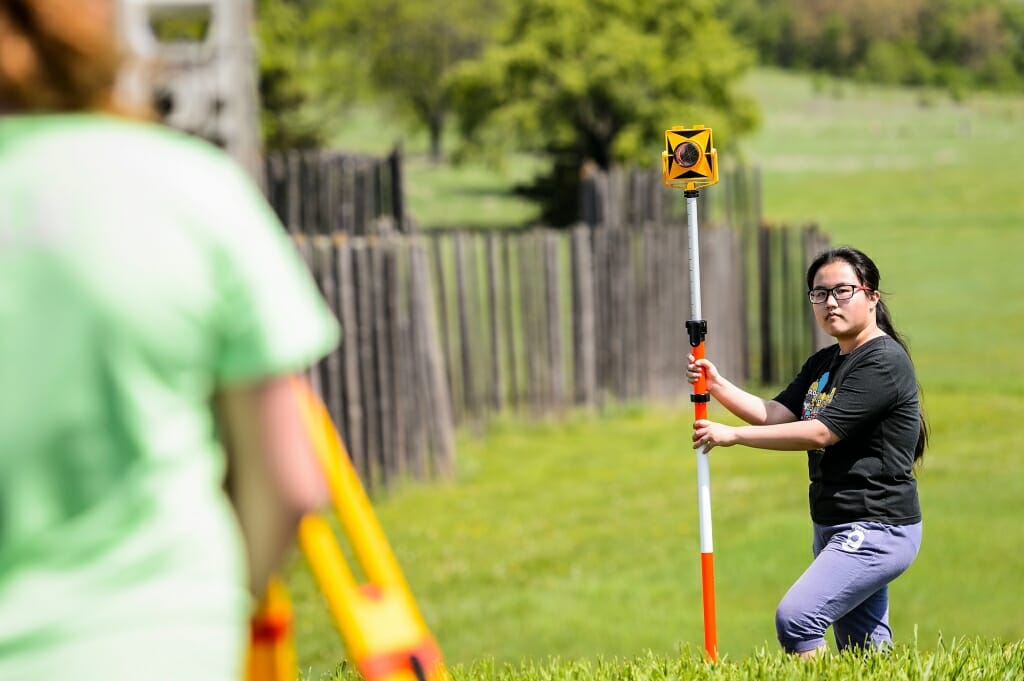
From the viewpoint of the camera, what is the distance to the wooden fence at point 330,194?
1470 cm

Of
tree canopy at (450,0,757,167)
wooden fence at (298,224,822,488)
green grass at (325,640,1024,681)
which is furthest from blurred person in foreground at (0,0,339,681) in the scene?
tree canopy at (450,0,757,167)

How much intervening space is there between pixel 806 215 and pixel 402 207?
3480 centimetres

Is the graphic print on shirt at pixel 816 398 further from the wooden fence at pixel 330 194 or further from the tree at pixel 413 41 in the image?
the tree at pixel 413 41

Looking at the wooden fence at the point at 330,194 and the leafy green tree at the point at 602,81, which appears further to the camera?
the leafy green tree at the point at 602,81

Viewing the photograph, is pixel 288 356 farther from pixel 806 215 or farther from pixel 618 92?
pixel 806 215

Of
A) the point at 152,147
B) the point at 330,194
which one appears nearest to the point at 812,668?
the point at 152,147

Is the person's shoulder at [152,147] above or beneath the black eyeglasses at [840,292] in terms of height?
above

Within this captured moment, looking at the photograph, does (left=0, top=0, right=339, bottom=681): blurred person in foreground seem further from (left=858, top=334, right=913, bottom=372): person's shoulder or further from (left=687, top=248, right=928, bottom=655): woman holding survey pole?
(left=858, top=334, right=913, bottom=372): person's shoulder

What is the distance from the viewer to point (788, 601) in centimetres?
420

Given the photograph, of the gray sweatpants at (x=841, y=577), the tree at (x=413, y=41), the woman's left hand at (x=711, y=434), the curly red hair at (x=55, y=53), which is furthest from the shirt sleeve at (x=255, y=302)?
the tree at (x=413, y=41)

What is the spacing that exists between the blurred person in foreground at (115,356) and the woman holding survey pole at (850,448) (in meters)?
2.73

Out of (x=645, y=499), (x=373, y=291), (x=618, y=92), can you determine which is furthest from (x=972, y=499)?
(x=618, y=92)

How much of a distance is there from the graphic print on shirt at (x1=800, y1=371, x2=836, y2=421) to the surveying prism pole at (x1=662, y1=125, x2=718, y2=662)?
0.32 m

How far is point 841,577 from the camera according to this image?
13.7 ft
